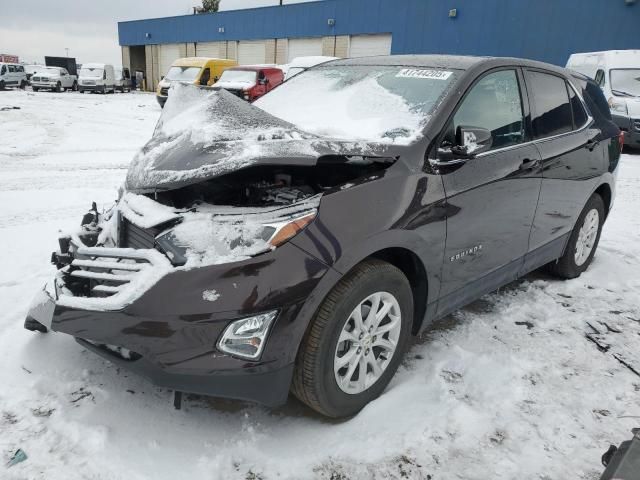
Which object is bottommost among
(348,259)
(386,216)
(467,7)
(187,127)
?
(348,259)

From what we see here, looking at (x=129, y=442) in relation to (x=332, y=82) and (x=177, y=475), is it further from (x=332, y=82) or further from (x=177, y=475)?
(x=332, y=82)

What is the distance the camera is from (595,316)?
3.62 m

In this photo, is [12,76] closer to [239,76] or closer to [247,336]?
[239,76]

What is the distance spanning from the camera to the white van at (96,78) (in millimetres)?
30453

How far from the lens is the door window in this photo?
9.25 feet

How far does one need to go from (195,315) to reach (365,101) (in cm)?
177

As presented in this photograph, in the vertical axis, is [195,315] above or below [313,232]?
below

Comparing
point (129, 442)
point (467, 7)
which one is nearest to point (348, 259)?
Answer: point (129, 442)

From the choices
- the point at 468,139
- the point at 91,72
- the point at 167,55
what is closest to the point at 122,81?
the point at 91,72

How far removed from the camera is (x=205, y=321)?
6.24 feet

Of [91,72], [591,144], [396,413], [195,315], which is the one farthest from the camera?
[91,72]

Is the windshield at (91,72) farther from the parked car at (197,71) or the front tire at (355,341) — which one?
the front tire at (355,341)

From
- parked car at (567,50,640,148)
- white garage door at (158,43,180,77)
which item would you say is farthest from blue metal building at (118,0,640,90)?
A: parked car at (567,50,640,148)

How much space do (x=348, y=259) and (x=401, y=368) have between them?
1.02 m
